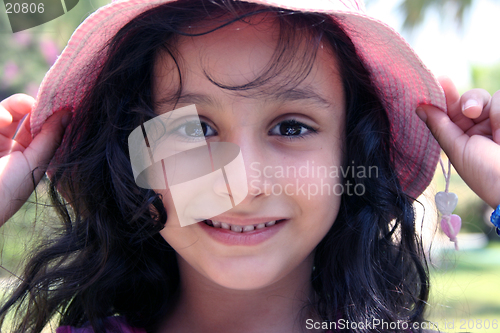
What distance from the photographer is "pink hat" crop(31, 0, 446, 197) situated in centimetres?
107

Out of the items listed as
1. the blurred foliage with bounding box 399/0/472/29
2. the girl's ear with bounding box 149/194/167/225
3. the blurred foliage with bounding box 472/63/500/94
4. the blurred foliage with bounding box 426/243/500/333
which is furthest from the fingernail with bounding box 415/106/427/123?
the blurred foliage with bounding box 472/63/500/94

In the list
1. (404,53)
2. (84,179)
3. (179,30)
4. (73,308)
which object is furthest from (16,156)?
(404,53)

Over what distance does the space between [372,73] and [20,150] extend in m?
1.11

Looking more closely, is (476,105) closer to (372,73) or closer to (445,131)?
(445,131)

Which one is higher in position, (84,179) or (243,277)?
(84,179)

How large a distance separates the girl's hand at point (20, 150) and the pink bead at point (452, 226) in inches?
47.7

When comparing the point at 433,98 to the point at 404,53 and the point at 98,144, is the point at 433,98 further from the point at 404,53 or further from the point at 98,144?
the point at 98,144

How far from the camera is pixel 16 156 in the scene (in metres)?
1.26

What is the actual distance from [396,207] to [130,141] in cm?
85

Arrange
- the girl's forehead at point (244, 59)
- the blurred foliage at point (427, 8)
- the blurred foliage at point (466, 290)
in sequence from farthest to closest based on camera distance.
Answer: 1. the blurred foliage at point (427, 8)
2. the blurred foliage at point (466, 290)
3. the girl's forehead at point (244, 59)

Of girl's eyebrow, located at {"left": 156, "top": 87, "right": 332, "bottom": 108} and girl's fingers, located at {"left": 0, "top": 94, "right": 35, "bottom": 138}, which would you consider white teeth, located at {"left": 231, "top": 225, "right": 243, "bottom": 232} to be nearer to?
girl's eyebrow, located at {"left": 156, "top": 87, "right": 332, "bottom": 108}

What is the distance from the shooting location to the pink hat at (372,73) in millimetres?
1073

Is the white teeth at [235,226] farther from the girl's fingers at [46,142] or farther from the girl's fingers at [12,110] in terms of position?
the girl's fingers at [12,110]

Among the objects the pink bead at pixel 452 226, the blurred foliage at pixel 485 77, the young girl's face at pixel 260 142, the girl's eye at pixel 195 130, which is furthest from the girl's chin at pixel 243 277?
the blurred foliage at pixel 485 77
